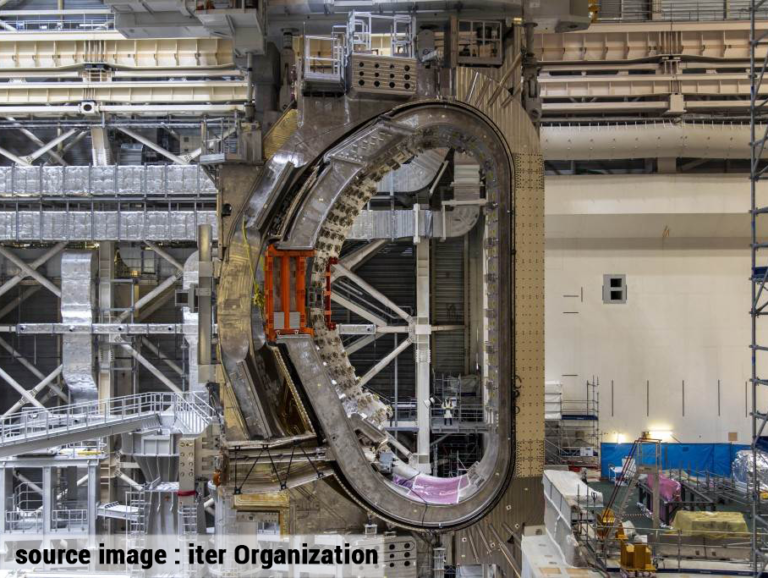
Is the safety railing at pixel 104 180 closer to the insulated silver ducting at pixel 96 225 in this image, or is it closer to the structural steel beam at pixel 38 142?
the insulated silver ducting at pixel 96 225

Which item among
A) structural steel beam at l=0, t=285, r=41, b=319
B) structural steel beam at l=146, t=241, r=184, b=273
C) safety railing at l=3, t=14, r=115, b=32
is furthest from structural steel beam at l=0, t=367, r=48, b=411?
safety railing at l=3, t=14, r=115, b=32

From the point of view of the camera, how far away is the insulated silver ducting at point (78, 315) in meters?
12.8

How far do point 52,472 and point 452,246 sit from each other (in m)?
9.31

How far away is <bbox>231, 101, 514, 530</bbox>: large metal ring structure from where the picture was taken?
761 centimetres

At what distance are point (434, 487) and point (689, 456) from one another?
711cm

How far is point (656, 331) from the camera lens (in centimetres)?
1298

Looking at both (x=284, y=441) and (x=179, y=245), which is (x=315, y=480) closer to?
(x=284, y=441)

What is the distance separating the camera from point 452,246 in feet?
44.8

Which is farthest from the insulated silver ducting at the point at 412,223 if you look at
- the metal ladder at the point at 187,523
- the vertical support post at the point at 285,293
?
the metal ladder at the point at 187,523

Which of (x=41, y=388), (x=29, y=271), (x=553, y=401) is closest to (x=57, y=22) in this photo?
(x=29, y=271)

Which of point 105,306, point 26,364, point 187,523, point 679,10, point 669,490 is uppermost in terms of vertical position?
point 679,10

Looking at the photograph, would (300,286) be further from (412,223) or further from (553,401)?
(553,401)

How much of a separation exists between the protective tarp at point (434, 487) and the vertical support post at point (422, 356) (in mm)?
4148

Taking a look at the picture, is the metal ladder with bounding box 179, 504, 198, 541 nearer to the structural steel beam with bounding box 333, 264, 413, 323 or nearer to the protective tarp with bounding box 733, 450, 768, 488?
the structural steel beam with bounding box 333, 264, 413, 323
